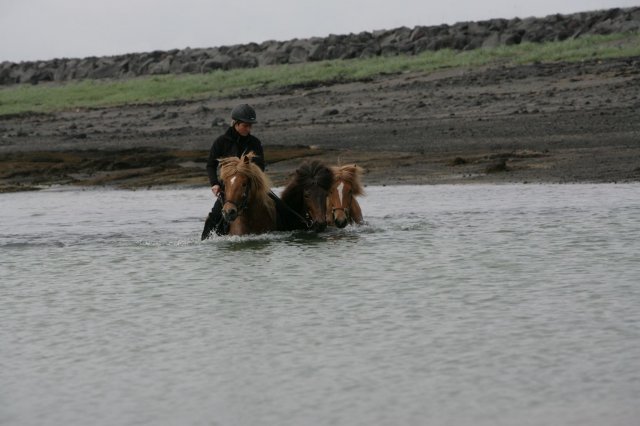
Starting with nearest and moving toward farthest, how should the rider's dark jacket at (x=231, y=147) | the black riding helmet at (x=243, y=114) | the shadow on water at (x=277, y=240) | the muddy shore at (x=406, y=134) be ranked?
1. the shadow on water at (x=277, y=240)
2. the black riding helmet at (x=243, y=114)
3. the rider's dark jacket at (x=231, y=147)
4. the muddy shore at (x=406, y=134)

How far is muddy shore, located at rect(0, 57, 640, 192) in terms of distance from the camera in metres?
21.1

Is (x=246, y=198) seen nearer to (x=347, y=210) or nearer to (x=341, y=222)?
(x=341, y=222)

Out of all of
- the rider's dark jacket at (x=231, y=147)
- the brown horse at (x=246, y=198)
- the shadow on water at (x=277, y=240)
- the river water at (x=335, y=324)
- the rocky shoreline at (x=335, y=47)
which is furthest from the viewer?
the rocky shoreline at (x=335, y=47)

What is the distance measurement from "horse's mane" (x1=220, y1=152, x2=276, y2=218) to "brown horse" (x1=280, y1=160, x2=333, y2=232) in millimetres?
891

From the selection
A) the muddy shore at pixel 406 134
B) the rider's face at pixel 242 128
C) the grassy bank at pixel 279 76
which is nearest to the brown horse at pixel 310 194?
the rider's face at pixel 242 128

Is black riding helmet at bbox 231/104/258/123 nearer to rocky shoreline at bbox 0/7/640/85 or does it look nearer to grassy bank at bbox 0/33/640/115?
grassy bank at bbox 0/33/640/115

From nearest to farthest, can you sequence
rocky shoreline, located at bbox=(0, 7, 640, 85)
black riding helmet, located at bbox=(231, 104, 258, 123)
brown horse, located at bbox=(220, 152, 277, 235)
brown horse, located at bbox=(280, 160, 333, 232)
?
brown horse, located at bbox=(220, 152, 277, 235) < black riding helmet, located at bbox=(231, 104, 258, 123) < brown horse, located at bbox=(280, 160, 333, 232) < rocky shoreline, located at bbox=(0, 7, 640, 85)

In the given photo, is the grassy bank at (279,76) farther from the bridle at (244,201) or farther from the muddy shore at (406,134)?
the bridle at (244,201)

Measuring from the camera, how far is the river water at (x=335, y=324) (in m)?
6.54

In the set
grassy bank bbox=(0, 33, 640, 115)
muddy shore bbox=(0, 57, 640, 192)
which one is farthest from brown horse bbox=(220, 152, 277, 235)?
grassy bank bbox=(0, 33, 640, 115)

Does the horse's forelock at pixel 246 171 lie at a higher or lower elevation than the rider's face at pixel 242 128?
lower

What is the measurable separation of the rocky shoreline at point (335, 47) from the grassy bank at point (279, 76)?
134 centimetres

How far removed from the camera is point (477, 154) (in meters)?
22.1

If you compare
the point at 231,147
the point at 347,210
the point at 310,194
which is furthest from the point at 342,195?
the point at 231,147
